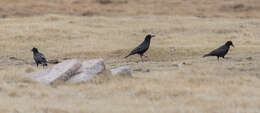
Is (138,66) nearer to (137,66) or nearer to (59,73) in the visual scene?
(137,66)

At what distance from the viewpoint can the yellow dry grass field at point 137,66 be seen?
12.0 meters

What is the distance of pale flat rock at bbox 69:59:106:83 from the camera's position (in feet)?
48.5

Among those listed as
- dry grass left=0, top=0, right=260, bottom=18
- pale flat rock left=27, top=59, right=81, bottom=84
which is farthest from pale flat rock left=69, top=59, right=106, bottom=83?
dry grass left=0, top=0, right=260, bottom=18

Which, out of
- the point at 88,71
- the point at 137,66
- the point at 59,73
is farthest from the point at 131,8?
the point at 59,73

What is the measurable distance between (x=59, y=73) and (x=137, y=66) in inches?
205

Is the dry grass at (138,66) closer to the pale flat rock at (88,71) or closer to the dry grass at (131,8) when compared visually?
the pale flat rock at (88,71)

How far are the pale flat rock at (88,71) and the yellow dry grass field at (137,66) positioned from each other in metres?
0.24

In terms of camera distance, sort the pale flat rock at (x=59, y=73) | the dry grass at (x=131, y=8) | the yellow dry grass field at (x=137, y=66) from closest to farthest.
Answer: the yellow dry grass field at (x=137, y=66) → the pale flat rock at (x=59, y=73) → the dry grass at (x=131, y=8)

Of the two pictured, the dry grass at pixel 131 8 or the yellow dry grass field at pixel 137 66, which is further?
the dry grass at pixel 131 8

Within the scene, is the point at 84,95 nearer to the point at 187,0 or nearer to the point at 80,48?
the point at 80,48

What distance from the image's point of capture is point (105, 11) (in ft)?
141

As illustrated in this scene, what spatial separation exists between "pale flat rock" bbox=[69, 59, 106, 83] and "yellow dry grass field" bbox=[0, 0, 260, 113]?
24cm

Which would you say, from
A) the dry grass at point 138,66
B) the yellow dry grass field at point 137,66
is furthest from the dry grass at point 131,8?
the dry grass at point 138,66

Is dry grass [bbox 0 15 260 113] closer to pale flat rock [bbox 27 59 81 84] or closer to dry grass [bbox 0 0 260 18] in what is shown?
pale flat rock [bbox 27 59 81 84]
